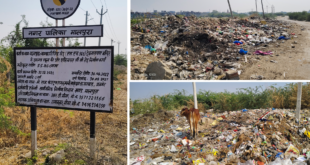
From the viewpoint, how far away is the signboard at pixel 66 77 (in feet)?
10.5

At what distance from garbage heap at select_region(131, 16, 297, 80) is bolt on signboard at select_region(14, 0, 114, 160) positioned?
273 cm

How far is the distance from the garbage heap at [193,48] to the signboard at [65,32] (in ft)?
9.11

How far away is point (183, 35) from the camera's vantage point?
8359 mm

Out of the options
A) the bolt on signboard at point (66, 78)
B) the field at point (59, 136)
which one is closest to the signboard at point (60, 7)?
the bolt on signboard at point (66, 78)

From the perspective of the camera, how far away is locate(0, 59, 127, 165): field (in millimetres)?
3662

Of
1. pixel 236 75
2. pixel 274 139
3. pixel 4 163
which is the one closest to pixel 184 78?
pixel 236 75

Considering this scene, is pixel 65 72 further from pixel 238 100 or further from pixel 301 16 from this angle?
pixel 301 16

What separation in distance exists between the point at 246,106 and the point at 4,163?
7.80m

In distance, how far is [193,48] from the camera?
770cm

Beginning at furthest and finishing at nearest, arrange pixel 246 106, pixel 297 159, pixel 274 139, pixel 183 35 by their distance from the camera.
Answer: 1. pixel 183 35
2. pixel 246 106
3. pixel 274 139
4. pixel 297 159

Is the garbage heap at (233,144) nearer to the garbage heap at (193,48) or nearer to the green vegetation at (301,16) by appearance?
the garbage heap at (193,48)

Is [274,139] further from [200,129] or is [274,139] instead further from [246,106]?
[246,106]

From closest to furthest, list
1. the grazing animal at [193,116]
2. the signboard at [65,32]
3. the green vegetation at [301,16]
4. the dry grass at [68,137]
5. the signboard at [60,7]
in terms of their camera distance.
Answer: the signboard at [65,32]
the signboard at [60,7]
the dry grass at [68,137]
the grazing animal at [193,116]
the green vegetation at [301,16]

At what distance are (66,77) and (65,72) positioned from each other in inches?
3.6
